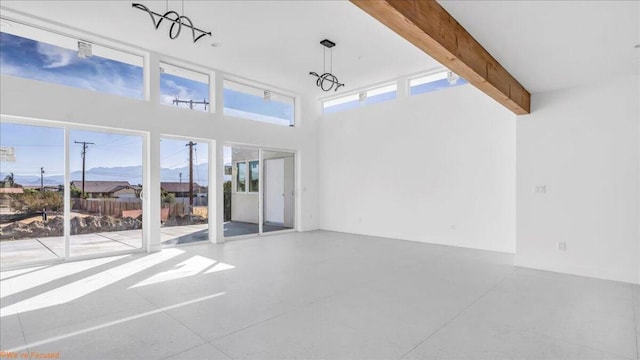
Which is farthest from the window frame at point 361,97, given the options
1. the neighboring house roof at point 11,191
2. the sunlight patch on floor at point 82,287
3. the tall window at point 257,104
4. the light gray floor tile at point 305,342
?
the neighboring house roof at point 11,191

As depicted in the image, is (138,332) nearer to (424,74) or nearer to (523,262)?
(523,262)

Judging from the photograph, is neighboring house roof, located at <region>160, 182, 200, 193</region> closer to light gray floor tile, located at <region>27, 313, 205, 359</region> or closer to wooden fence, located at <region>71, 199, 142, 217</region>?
wooden fence, located at <region>71, 199, 142, 217</region>

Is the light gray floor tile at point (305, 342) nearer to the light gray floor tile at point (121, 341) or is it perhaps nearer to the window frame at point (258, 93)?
the light gray floor tile at point (121, 341)

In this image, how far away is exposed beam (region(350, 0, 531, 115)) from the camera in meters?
1.94

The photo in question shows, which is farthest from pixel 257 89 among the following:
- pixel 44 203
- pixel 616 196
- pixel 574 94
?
pixel 616 196

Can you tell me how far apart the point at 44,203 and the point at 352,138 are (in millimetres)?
6036

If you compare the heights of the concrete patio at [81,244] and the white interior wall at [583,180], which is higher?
the white interior wall at [583,180]

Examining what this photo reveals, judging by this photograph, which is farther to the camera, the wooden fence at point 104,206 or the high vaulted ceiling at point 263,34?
the wooden fence at point 104,206

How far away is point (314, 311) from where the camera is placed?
3.08 meters

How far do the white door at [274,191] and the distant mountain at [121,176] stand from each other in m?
1.72

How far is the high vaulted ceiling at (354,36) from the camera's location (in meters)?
2.65

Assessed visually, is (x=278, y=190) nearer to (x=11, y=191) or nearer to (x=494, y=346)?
(x=11, y=191)

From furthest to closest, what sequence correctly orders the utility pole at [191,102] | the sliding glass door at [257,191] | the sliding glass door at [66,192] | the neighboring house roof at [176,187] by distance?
1. the sliding glass door at [257,191]
2. the utility pole at [191,102]
3. the neighboring house roof at [176,187]
4. the sliding glass door at [66,192]

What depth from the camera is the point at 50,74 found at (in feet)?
16.3
